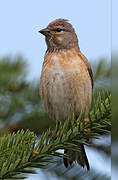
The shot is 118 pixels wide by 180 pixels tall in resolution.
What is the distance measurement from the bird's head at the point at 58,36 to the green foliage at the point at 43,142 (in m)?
1.25

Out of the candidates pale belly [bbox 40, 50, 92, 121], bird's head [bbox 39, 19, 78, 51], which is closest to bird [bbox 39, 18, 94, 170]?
pale belly [bbox 40, 50, 92, 121]

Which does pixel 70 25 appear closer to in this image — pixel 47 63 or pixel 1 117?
pixel 47 63

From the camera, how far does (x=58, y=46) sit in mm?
2893

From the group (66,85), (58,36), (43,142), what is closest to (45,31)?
(58,36)

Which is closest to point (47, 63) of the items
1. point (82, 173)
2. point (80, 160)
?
point (80, 160)

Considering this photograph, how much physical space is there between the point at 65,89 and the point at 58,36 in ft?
2.42

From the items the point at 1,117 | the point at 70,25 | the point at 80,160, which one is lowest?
the point at 80,160

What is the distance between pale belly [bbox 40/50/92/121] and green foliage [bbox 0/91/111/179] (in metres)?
0.66

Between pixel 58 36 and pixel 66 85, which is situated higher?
pixel 58 36

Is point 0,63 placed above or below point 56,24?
below

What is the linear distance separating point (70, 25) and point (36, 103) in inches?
43.3

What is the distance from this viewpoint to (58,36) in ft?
9.55

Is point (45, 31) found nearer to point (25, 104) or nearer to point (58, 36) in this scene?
point (58, 36)

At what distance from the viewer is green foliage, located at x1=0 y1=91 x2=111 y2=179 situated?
1.26 metres
